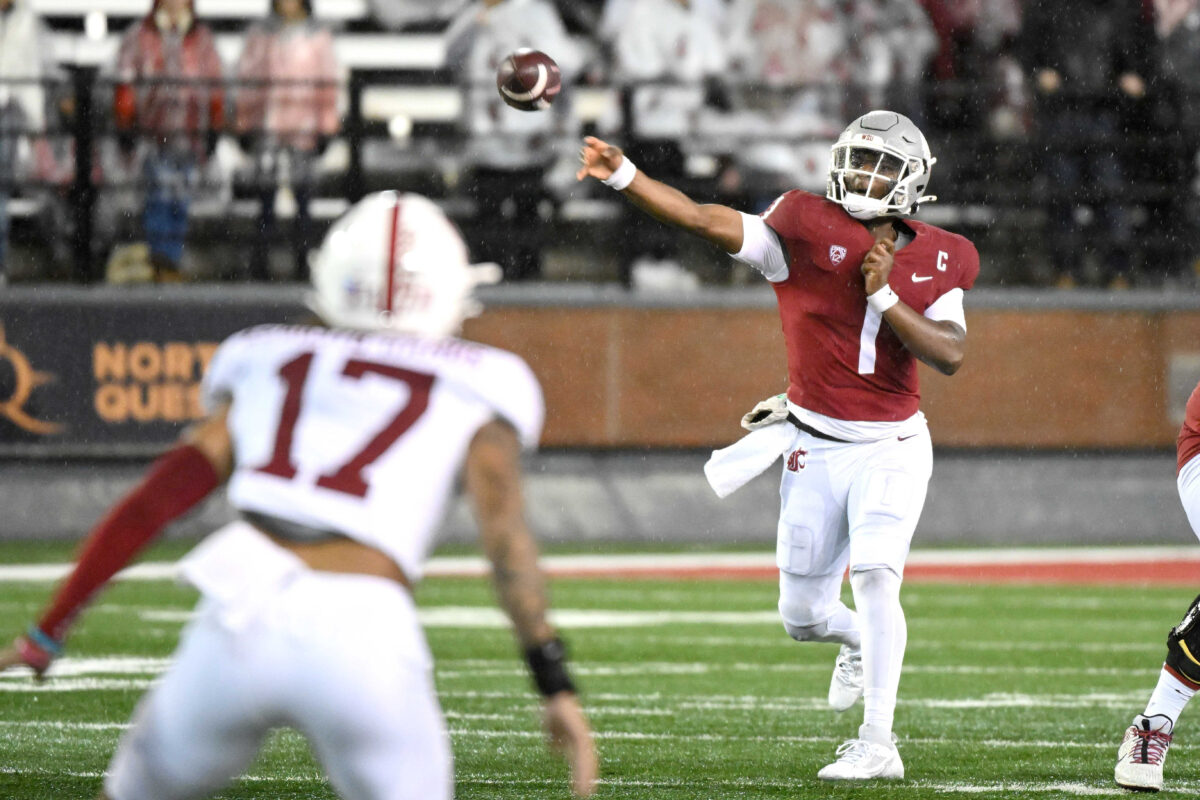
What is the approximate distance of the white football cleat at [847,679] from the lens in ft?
21.0


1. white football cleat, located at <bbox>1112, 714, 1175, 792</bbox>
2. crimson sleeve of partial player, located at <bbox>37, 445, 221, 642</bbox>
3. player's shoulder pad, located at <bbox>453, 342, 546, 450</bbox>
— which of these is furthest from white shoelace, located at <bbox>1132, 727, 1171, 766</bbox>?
crimson sleeve of partial player, located at <bbox>37, 445, 221, 642</bbox>

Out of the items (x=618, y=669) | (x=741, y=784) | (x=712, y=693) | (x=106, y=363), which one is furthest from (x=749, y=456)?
(x=106, y=363)

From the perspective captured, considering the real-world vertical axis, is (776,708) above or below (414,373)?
below

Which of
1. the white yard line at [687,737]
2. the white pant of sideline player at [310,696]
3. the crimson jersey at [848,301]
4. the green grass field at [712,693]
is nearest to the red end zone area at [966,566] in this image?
the green grass field at [712,693]

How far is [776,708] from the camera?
7.17 meters

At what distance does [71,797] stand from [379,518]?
8.22 ft

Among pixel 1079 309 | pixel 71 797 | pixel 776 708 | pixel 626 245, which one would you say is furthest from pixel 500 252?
pixel 71 797

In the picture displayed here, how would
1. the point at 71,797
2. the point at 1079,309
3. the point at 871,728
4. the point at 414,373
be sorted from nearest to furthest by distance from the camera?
1. the point at 414,373
2. the point at 71,797
3. the point at 871,728
4. the point at 1079,309

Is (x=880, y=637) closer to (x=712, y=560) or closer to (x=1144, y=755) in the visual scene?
(x=1144, y=755)

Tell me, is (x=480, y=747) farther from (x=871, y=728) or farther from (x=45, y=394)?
(x=45, y=394)

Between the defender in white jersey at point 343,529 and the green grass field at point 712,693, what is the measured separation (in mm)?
2238

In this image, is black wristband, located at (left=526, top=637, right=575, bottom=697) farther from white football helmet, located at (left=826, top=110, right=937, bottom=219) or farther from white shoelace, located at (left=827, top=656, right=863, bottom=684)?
white shoelace, located at (left=827, top=656, right=863, bottom=684)

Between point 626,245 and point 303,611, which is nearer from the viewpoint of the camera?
point 303,611

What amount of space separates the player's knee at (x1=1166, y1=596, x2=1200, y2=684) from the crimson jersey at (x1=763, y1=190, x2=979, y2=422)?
3.40 ft
